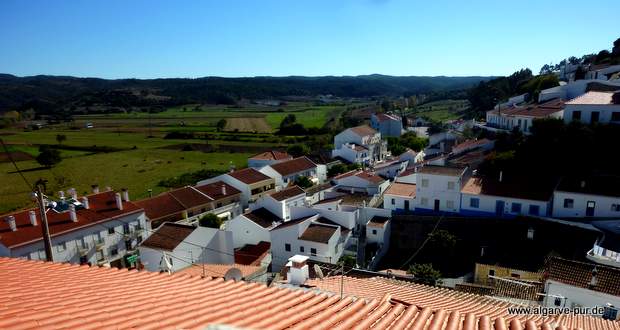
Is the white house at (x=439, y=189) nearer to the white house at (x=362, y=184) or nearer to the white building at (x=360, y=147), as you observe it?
the white house at (x=362, y=184)

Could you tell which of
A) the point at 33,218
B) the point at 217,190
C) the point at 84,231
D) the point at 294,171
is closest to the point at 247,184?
the point at 217,190

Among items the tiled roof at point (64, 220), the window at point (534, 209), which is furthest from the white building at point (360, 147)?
the tiled roof at point (64, 220)

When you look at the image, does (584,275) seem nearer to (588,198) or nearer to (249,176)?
(588,198)

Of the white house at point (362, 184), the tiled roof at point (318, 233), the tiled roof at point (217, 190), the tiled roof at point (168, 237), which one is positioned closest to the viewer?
the tiled roof at point (168, 237)

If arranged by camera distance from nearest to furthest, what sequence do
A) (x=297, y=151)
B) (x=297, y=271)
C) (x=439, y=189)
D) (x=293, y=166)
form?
(x=297, y=271), (x=439, y=189), (x=293, y=166), (x=297, y=151)

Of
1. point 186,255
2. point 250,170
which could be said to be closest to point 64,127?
point 250,170

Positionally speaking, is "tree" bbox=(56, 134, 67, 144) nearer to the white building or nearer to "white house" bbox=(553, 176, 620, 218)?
the white building
